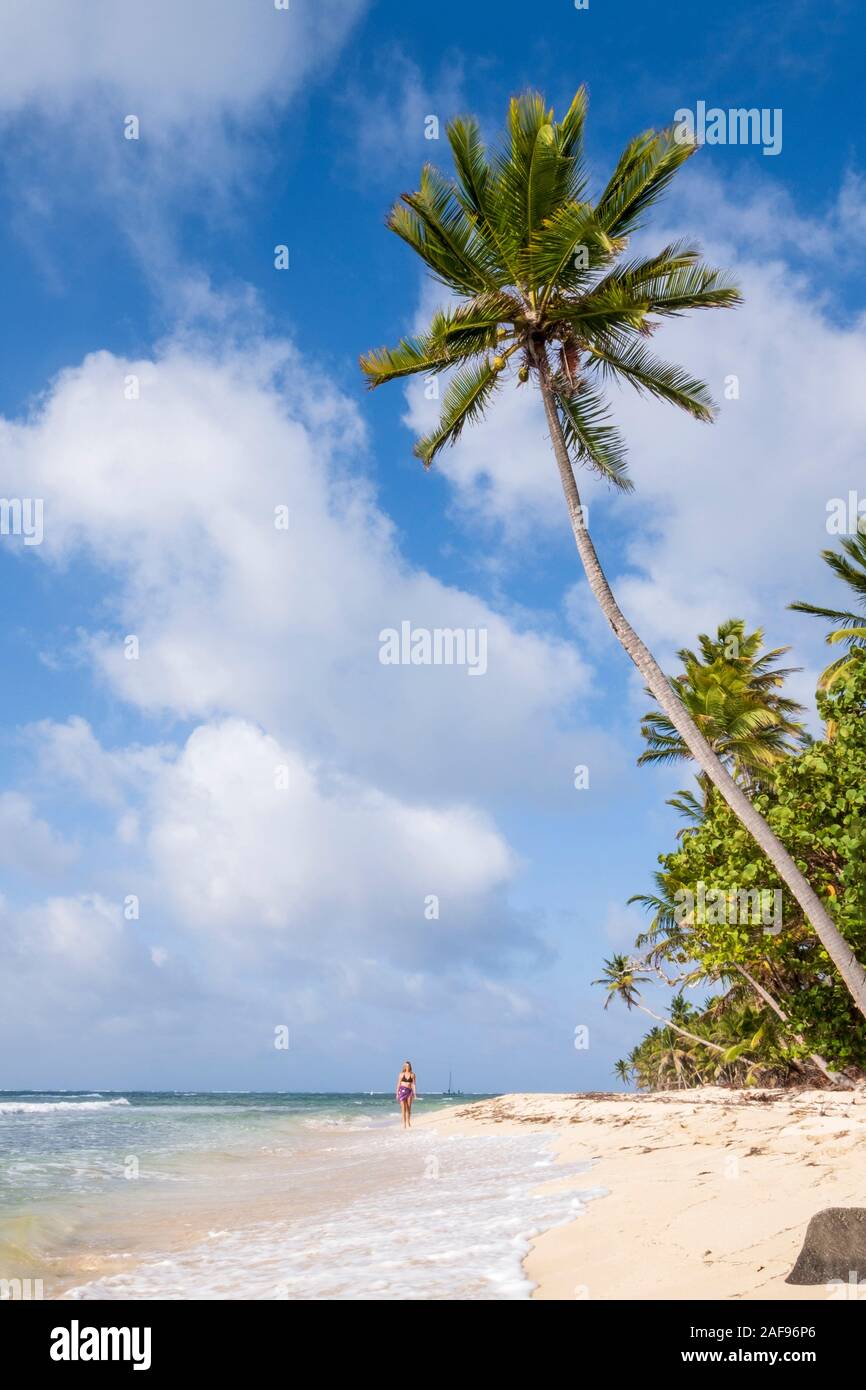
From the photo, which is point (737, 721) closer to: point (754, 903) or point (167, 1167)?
point (754, 903)

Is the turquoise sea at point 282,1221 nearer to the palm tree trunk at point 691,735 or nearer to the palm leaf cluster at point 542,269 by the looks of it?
the palm tree trunk at point 691,735

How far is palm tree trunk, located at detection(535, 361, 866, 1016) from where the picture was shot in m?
11.5

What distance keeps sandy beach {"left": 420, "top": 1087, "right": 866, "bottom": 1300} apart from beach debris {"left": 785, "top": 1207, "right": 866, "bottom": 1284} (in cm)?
6

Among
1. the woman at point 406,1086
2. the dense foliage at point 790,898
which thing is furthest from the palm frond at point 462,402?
the woman at point 406,1086

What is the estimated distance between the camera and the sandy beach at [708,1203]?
4789 mm

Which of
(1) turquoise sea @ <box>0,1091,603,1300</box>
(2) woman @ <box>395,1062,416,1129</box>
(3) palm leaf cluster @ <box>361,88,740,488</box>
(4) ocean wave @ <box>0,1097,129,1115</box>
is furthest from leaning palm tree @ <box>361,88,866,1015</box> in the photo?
(4) ocean wave @ <box>0,1097,129,1115</box>

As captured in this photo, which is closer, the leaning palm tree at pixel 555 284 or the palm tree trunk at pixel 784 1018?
the leaning palm tree at pixel 555 284

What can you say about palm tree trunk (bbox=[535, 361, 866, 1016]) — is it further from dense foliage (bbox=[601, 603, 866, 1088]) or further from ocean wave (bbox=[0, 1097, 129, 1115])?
ocean wave (bbox=[0, 1097, 129, 1115])

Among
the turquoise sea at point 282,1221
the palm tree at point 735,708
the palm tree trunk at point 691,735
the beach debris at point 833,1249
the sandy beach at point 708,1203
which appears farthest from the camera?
the palm tree at point 735,708

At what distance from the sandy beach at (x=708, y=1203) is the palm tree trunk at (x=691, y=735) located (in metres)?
1.95

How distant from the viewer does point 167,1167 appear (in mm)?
16297

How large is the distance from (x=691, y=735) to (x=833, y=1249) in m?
8.25
